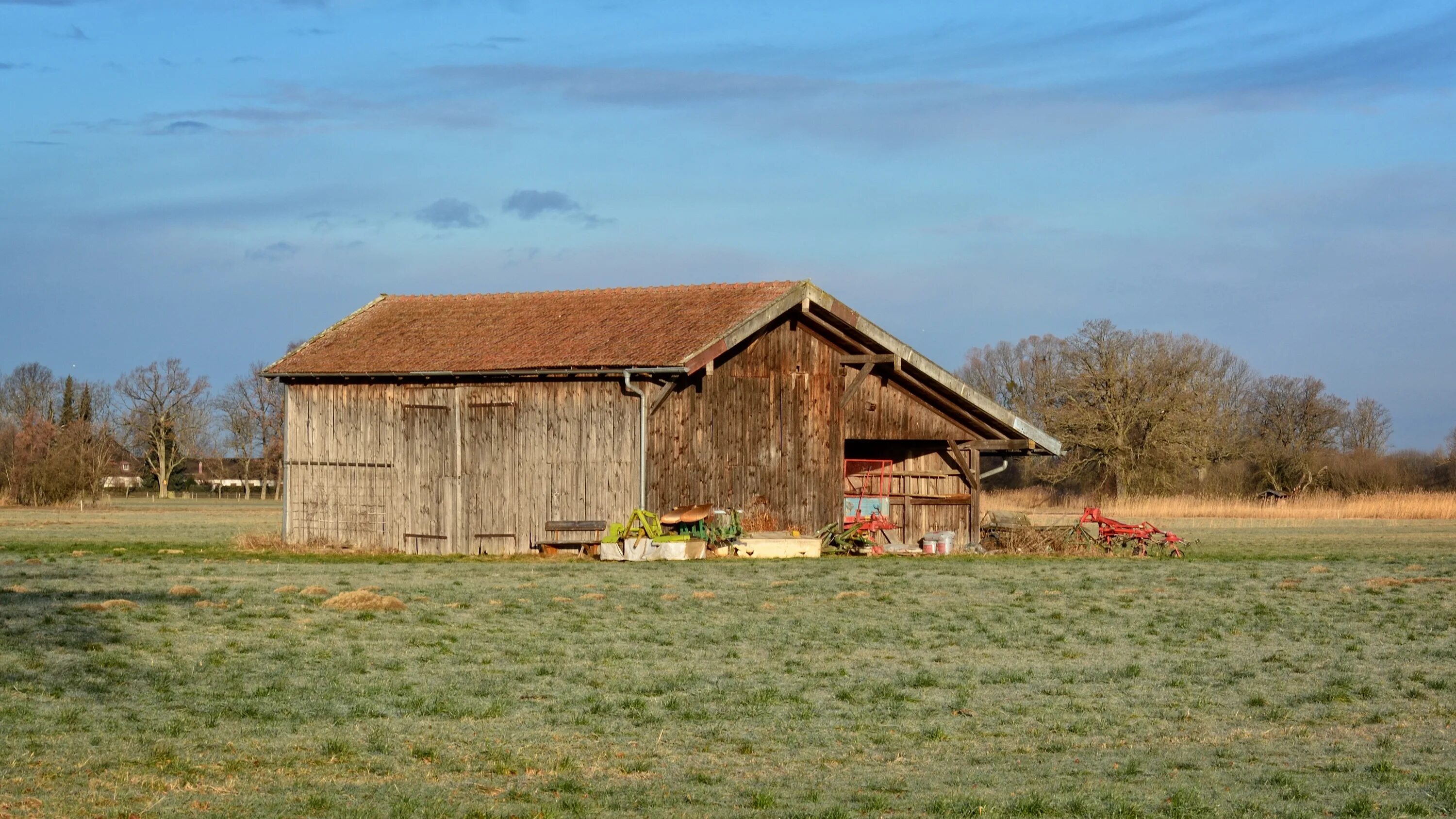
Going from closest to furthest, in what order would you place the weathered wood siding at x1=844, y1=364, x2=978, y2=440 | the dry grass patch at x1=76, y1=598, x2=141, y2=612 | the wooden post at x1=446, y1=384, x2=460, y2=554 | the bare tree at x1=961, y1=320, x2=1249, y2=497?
the dry grass patch at x1=76, y1=598, x2=141, y2=612
the wooden post at x1=446, y1=384, x2=460, y2=554
the weathered wood siding at x1=844, y1=364, x2=978, y2=440
the bare tree at x1=961, y1=320, x2=1249, y2=497

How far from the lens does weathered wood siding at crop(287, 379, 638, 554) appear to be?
28.9 metres

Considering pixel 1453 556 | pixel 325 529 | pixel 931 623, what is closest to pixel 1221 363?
pixel 1453 556

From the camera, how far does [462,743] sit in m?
10.6

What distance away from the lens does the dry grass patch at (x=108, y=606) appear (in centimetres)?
1717

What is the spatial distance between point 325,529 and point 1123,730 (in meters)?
23.2

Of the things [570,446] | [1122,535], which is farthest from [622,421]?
[1122,535]

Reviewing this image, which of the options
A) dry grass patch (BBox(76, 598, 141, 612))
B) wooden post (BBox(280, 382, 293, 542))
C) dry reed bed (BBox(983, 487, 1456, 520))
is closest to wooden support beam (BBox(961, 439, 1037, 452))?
wooden post (BBox(280, 382, 293, 542))

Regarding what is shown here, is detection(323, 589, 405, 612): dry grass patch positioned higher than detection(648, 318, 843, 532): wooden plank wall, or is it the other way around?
detection(648, 318, 843, 532): wooden plank wall

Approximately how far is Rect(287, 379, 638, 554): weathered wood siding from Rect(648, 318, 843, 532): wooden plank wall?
0.94m

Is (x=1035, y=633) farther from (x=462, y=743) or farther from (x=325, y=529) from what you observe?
(x=325, y=529)

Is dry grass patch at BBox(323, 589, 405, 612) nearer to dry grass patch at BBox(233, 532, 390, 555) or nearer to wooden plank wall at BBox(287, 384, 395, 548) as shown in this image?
dry grass patch at BBox(233, 532, 390, 555)

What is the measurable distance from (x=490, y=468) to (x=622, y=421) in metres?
3.04

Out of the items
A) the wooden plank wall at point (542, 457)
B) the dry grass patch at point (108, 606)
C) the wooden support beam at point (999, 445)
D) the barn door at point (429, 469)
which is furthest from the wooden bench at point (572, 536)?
the dry grass patch at point (108, 606)

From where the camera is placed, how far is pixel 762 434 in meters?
30.2
